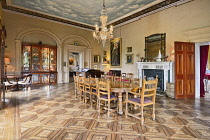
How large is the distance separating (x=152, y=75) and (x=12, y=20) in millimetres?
9218

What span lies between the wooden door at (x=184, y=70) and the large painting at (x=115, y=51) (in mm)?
4813

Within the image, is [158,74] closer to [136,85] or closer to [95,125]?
[136,85]

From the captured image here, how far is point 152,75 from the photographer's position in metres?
6.85

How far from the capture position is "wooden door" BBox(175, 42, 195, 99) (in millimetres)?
5152

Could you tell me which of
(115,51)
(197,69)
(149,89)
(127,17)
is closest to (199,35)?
(197,69)

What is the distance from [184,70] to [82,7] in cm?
643

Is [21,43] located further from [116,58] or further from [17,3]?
[116,58]

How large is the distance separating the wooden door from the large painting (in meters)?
4.81

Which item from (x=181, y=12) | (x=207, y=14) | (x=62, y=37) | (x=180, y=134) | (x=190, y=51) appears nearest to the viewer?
(x=180, y=134)

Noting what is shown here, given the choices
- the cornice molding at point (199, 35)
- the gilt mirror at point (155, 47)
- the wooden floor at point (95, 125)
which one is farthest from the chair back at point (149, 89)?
the gilt mirror at point (155, 47)

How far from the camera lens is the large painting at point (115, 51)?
967 cm

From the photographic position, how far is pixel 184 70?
17.2ft

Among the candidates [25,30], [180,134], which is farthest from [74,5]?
[180,134]

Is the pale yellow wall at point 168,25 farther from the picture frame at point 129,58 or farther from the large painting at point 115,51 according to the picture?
the large painting at point 115,51
